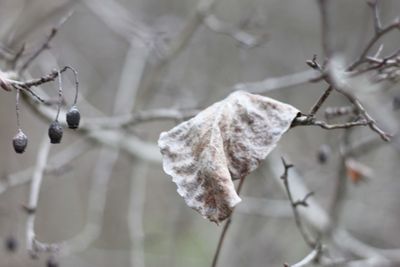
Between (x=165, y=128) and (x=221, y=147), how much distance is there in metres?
5.00

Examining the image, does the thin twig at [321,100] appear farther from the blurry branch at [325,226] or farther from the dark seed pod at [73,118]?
the blurry branch at [325,226]

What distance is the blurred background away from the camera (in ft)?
12.4

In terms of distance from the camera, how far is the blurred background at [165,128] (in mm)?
3779

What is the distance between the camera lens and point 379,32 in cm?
187

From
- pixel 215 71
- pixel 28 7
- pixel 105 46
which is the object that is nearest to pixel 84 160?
pixel 105 46

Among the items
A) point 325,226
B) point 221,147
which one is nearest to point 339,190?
point 325,226

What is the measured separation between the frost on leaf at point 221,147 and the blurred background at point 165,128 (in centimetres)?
152

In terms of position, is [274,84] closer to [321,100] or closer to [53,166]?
[53,166]

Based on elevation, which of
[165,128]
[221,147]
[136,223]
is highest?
[221,147]

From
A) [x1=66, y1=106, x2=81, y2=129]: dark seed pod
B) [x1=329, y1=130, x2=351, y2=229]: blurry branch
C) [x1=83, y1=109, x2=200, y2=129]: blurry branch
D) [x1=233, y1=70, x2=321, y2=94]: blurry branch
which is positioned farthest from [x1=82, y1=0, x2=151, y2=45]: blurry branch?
[x1=66, y1=106, x2=81, y2=129]: dark seed pod

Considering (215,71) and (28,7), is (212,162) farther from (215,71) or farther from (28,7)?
(215,71)

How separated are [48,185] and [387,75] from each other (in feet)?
16.0

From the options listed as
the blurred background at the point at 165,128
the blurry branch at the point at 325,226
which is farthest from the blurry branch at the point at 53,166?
the blurry branch at the point at 325,226

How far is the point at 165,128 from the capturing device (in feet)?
21.6
